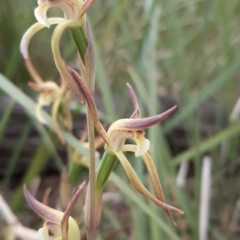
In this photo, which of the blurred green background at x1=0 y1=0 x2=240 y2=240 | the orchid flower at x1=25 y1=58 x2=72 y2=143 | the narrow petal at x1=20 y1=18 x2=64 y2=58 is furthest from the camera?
the blurred green background at x1=0 y1=0 x2=240 y2=240

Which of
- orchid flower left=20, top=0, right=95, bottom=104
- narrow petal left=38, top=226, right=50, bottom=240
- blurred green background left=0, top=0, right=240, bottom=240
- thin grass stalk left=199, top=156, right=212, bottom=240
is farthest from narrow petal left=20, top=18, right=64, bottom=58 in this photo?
thin grass stalk left=199, top=156, right=212, bottom=240

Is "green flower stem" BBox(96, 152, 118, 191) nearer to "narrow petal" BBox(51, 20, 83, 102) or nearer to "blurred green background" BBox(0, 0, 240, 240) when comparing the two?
"narrow petal" BBox(51, 20, 83, 102)

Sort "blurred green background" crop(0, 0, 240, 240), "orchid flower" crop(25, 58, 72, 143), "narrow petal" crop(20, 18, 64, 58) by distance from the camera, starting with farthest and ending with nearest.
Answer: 1. "blurred green background" crop(0, 0, 240, 240)
2. "orchid flower" crop(25, 58, 72, 143)
3. "narrow petal" crop(20, 18, 64, 58)

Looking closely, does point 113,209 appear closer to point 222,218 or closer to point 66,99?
point 222,218

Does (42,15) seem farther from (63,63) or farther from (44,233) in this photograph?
(44,233)

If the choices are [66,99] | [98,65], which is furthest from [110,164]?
[98,65]

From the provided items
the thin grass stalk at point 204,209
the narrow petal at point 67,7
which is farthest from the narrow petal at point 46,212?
the thin grass stalk at point 204,209

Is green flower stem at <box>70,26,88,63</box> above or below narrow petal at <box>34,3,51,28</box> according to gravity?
below
